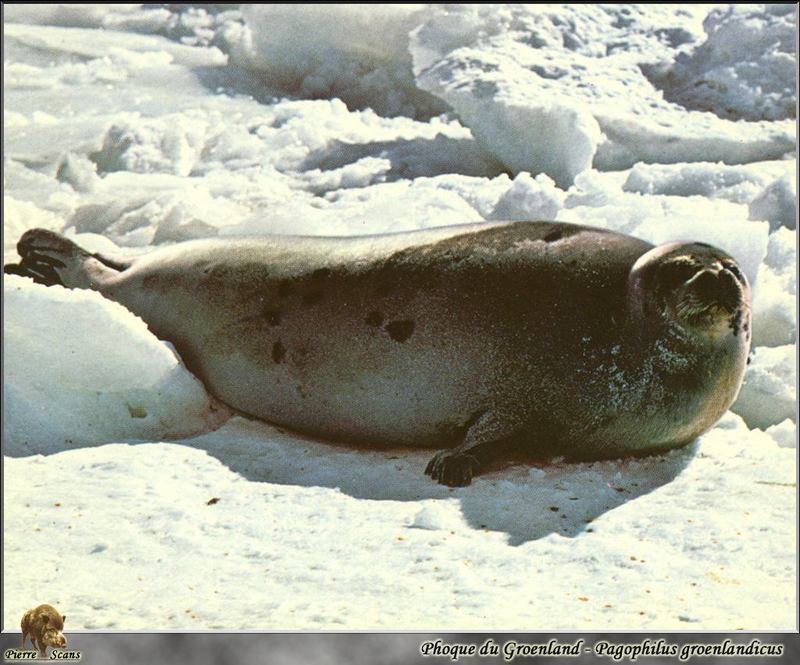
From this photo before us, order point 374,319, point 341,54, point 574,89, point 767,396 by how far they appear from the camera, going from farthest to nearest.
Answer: point 341,54
point 574,89
point 767,396
point 374,319

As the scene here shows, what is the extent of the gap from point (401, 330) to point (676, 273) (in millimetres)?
630

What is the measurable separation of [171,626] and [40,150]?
2.54m

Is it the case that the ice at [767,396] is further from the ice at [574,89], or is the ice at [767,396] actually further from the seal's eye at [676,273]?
the ice at [574,89]

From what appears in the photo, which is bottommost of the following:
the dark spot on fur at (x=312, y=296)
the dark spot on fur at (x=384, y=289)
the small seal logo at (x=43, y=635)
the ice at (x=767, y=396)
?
the small seal logo at (x=43, y=635)

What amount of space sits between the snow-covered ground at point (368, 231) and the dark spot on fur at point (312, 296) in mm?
341

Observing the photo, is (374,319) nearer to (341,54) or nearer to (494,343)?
(494,343)

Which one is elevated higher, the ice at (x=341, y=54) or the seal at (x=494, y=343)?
the ice at (x=341, y=54)

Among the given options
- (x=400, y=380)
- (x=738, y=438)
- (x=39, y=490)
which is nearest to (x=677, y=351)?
(x=738, y=438)

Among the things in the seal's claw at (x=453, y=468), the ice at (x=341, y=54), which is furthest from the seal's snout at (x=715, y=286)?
the ice at (x=341, y=54)

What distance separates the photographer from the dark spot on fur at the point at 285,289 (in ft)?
8.35

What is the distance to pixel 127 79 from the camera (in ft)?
13.8

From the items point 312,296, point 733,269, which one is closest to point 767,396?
point 733,269

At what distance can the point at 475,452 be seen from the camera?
2184mm

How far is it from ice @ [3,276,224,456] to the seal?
19cm
